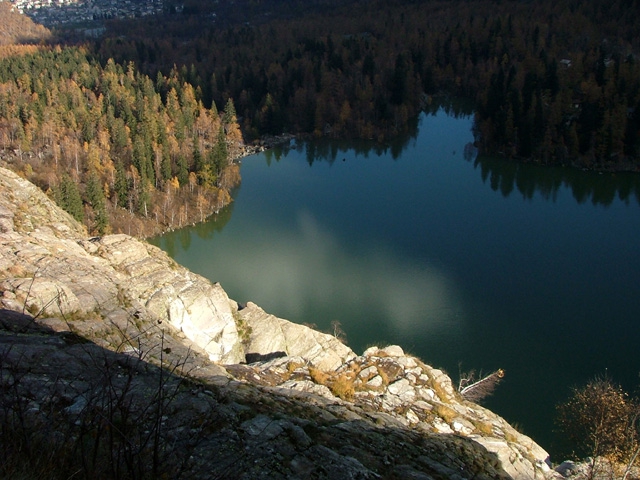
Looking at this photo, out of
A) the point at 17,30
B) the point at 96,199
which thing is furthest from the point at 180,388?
the point at 17,30

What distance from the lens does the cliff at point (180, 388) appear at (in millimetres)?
3365

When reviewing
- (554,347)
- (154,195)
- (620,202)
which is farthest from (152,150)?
(620,202)

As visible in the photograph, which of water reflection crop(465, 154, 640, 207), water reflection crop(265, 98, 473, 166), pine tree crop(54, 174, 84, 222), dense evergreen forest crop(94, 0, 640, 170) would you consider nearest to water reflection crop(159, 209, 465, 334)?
pine tree crop(54, 174, 84, 222)

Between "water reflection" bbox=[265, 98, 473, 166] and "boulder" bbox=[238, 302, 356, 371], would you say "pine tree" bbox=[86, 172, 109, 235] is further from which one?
"water reflection" bbox=[265, 98, 473, 166]

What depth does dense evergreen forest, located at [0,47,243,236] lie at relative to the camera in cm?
3088

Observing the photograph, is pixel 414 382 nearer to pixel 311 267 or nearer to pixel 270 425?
pixel 270 425

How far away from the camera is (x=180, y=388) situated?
20.3ft

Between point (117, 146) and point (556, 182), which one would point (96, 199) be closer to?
point (117, 146)

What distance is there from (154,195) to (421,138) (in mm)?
25285

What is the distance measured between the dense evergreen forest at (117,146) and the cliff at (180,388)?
16358 millimetres

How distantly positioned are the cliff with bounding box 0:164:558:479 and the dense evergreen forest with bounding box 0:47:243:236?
53.7 feet

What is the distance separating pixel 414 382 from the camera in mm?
12430

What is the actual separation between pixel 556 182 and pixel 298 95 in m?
26.2

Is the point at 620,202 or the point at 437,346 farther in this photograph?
the point at 620,202
